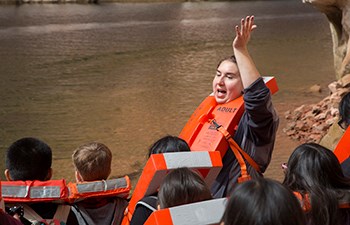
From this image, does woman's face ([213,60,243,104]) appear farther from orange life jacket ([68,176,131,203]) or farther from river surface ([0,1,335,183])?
river surface ([0,1,335,183])

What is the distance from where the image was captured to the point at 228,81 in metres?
3.08

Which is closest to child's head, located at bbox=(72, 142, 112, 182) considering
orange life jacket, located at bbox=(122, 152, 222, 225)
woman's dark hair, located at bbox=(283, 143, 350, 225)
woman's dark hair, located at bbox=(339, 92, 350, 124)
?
orange life jacket, located at bbox=(122, 152, 222, 225)

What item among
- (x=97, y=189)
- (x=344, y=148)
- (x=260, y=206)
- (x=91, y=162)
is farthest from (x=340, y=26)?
(x=260, y=206)

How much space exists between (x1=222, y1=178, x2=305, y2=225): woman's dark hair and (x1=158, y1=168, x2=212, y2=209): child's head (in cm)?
47

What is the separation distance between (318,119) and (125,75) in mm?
5228

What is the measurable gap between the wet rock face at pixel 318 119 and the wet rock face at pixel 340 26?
23 centimetres

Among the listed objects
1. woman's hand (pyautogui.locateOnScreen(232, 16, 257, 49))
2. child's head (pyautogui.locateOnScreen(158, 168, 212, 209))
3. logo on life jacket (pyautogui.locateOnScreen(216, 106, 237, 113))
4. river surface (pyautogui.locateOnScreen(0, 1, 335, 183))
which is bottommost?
river surface (pyautogui.locateOnScreen(0, 1, 335, 183))

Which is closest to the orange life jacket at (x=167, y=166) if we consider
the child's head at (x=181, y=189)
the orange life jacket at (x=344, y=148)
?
the child's head at (x=181, y=189)

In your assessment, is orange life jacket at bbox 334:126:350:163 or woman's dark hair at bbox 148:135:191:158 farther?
orange life jacket at bbox 334:126:350:163

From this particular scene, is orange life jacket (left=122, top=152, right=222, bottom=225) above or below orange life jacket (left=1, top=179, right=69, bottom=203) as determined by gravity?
above

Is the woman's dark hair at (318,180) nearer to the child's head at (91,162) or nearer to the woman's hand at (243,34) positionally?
→ the woman's hand at (243,34)

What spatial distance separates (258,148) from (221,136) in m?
0.18

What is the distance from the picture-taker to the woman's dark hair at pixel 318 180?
Answer: 2.36 metres

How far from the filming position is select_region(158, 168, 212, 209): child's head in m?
2.14
